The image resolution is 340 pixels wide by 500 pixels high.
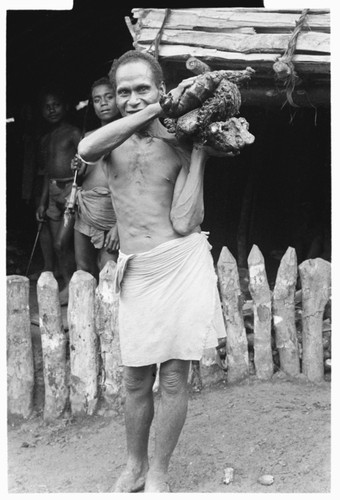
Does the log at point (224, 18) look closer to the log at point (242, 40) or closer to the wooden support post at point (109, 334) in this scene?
the log at point (242, 40)

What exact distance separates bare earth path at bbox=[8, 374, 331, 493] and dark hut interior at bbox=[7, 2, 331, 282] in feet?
9.70

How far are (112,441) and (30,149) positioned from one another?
14.2 feet

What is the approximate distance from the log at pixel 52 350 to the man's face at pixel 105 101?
1554mm

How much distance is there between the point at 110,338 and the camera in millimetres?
4594

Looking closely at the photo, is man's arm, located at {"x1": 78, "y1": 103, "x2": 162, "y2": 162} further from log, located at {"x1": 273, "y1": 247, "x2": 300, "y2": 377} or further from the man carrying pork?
log, located at {"x1": 273, "y1": 247, "x2": 300, "y2": 377}

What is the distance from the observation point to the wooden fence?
4602mm

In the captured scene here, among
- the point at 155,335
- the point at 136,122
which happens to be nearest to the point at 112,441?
the point at 155,335

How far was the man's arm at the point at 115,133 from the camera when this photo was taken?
3.00m

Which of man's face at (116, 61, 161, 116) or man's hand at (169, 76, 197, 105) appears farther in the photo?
man's face at (116, 61, 161, 116)

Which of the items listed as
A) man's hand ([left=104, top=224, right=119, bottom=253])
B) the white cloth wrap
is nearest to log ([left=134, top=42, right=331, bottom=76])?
man's hand ([left=104, top=224, right=119, bottom=253])

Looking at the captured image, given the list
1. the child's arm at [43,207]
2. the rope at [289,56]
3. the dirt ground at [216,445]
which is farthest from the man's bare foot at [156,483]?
the child's arm at [43,207]

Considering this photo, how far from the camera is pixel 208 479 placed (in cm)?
361

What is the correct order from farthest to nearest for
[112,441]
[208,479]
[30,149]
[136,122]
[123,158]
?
[30,149] < [112,441] < [208,479] < [123,158] < [136,122]

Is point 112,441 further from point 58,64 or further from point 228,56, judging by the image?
point 58,64
